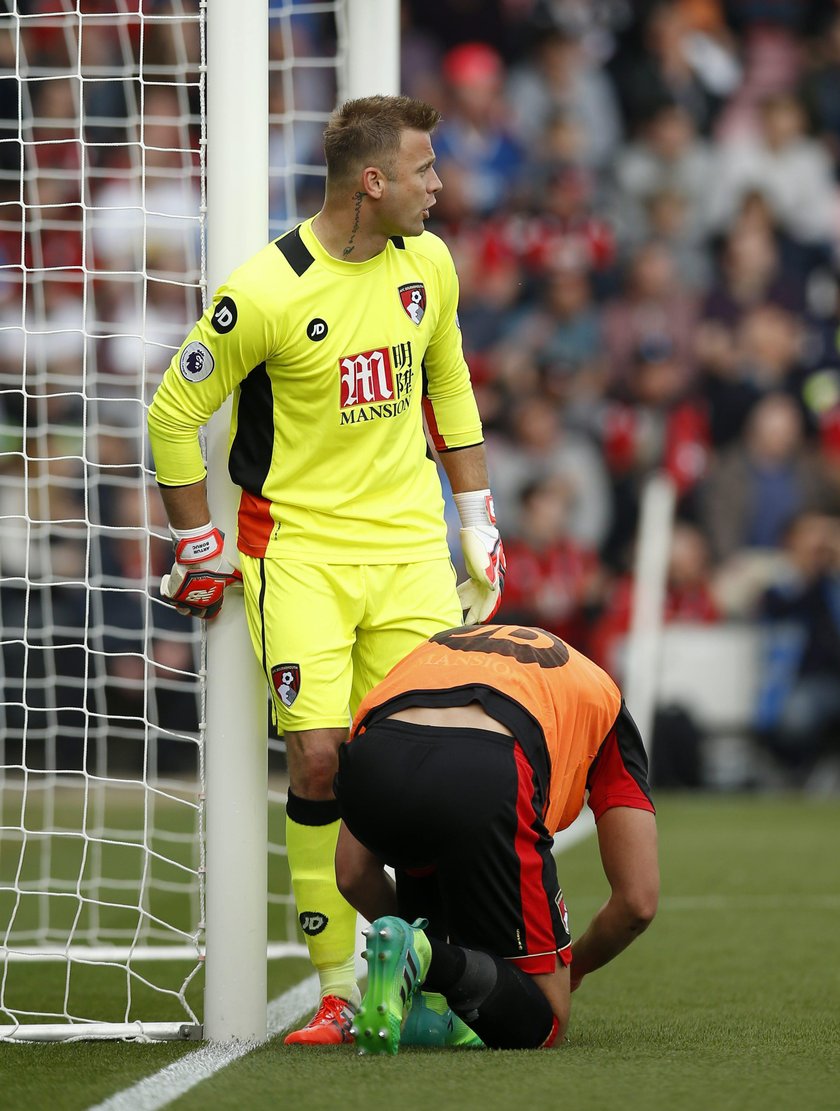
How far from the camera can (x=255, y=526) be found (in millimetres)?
3750

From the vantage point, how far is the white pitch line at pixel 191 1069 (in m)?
2.76

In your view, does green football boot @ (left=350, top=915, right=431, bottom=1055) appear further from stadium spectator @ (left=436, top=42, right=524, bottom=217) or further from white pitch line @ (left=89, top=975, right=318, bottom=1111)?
stadium spectator @ (left=436, top=42, right=524, bottom=217)

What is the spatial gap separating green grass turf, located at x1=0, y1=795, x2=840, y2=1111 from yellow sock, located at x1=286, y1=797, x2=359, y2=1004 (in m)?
0.23

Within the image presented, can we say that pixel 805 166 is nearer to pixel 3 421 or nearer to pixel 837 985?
pixel 3 421

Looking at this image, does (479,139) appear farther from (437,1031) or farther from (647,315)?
(437,1031)

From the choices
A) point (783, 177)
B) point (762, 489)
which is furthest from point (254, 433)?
point (783, 177)

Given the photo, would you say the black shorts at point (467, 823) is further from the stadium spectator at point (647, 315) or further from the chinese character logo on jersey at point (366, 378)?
the stadium spectator at point (647, 315)

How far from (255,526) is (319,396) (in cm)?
33

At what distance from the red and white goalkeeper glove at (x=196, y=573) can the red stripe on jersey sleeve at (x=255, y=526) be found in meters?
0.08

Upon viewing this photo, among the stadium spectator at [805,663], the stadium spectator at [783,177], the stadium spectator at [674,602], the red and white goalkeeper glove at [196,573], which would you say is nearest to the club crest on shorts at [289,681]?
the red and white goalkeeper glove at [196,573]

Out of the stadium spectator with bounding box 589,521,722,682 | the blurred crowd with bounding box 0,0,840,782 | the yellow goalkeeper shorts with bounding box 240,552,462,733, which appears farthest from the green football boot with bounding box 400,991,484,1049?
the stadium spectator with bounding box 589,521,722,682

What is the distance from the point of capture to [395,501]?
3.86 metres

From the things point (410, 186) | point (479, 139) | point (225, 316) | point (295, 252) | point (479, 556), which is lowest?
point (479, 556)

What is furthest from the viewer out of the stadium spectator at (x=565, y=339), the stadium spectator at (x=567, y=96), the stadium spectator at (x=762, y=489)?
the stadium spectator at (x=567, y=96)
